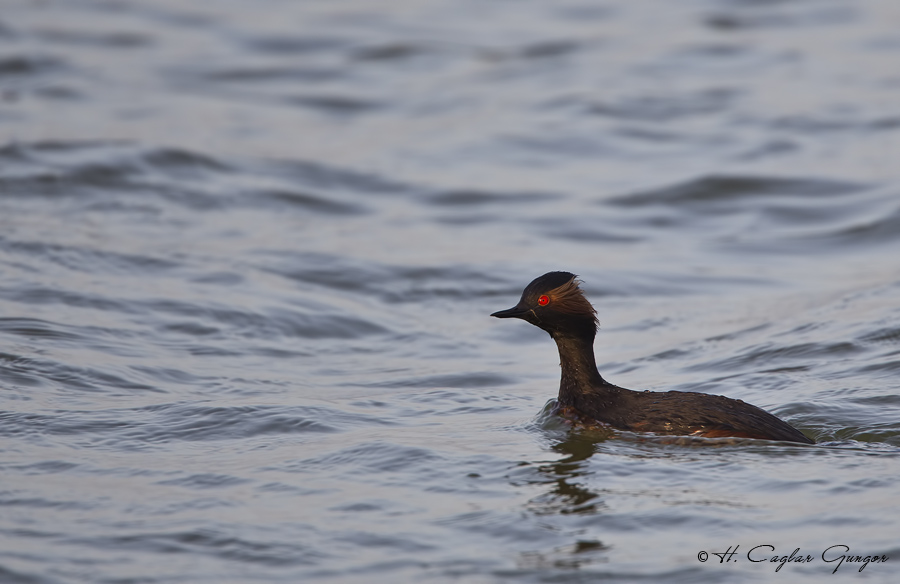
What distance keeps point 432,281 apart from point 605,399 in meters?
5.64

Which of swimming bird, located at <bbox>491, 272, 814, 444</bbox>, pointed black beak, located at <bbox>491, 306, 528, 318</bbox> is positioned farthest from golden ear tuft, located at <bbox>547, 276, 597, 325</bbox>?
pointed black beak, located at <bbox>491, 306, 528, 318</bbox>

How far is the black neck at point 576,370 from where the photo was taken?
9039mm

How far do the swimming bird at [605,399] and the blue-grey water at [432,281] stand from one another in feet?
0.41

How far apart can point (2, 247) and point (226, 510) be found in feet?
24.7

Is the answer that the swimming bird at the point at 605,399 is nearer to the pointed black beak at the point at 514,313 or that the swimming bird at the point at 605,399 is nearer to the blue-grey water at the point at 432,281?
the pointed black beak at the point at 514,313

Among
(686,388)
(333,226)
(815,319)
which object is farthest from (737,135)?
(686,388)

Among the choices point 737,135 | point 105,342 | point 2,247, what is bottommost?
point 105,342

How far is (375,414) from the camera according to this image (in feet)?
31.4

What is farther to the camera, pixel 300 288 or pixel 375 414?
pixel 300 288

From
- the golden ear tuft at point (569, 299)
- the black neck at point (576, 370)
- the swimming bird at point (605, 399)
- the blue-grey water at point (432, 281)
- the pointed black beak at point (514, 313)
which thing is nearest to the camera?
the blue-grey water at point (432, 281)

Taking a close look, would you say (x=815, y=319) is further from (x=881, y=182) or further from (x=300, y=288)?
(x=881, y=182)

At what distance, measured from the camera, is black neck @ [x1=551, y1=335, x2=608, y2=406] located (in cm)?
904

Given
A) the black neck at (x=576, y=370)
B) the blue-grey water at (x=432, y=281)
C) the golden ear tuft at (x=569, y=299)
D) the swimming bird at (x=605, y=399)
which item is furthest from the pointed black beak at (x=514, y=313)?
the blue-grey water at (x=432, y=281)

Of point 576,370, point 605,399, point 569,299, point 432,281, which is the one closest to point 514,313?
point 569,299
